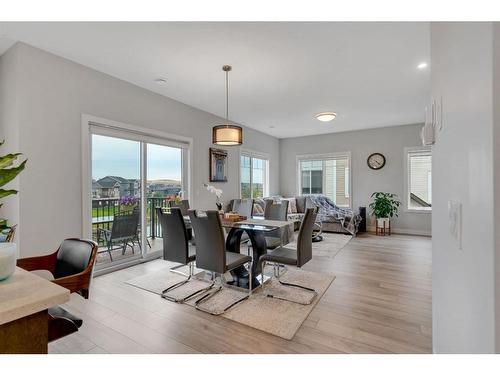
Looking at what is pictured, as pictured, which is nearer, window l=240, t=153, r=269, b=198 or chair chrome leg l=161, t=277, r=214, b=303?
chair chrome leg l=161, t=277, r=214, b=303

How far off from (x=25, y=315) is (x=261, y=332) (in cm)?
168

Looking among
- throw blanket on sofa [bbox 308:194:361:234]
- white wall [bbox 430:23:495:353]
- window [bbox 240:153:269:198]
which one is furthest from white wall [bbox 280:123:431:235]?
white wall [bbox 430:23:495:353]

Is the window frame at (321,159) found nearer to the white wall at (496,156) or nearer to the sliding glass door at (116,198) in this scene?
the sliding glass door at (116,198)

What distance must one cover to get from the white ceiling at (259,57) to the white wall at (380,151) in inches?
70.0

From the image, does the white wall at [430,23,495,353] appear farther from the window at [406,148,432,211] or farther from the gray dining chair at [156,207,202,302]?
the window at [406,148,432,211]

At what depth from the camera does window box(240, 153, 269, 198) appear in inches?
253

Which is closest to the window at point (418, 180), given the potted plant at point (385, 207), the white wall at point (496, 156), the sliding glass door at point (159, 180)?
the potted plant at point (385, 207)

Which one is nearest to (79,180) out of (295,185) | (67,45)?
→ (67,45)

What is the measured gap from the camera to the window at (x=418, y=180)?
20.3 feet

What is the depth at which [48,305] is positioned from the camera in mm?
878

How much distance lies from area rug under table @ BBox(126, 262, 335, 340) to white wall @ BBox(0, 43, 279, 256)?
1.15 m

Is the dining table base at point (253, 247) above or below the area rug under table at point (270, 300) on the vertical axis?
above
